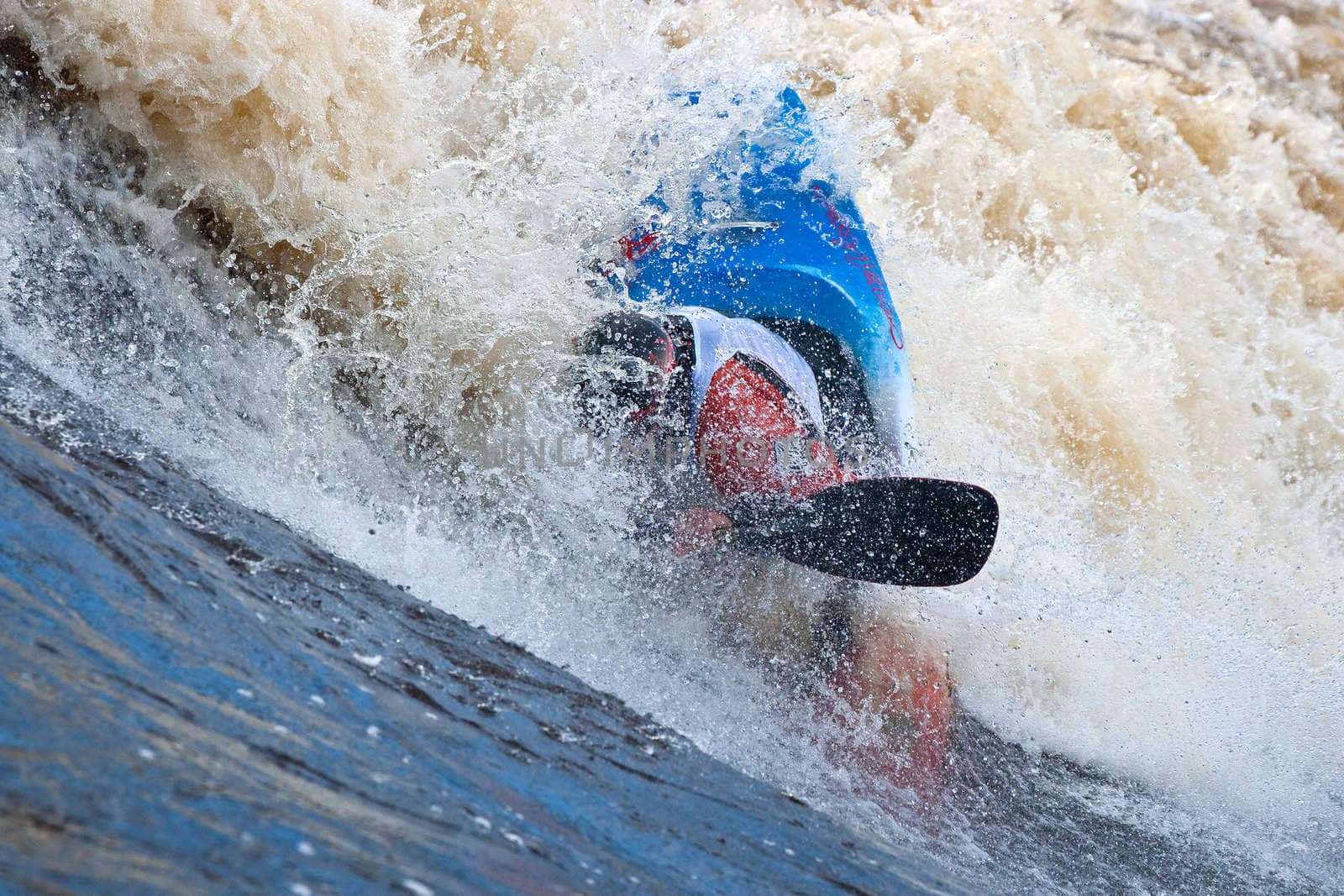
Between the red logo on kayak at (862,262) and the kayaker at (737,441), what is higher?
the red logo on kayak at (862,262)

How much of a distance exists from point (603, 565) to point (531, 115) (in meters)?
1.45

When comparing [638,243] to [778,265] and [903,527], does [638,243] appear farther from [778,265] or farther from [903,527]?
[903,527]

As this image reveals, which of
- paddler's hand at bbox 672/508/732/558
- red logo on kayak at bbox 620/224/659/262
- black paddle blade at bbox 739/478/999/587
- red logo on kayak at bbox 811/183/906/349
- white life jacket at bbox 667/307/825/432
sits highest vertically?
red logo on kayak at bbox 811/183/906/349

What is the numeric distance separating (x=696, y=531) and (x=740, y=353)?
43cm

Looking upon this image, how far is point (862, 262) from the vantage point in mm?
2840

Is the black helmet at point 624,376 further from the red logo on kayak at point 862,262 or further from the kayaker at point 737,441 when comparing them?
the red logo on kayak at point 862,262

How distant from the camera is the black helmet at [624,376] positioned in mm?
2357

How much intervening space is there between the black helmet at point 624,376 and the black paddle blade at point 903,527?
1.39ft

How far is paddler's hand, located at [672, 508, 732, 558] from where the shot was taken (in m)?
2.35

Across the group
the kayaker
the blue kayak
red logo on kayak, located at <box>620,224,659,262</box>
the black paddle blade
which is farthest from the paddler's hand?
red logo on kayak, located at <box>620,224,659,262</box>

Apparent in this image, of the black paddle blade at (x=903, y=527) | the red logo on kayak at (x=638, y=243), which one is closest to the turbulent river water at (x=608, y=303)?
the red logo on kayak at (x=638, y=243)

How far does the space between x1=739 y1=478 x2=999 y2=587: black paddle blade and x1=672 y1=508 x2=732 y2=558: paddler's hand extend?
161mm

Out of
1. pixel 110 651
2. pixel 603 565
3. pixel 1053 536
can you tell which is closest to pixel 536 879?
pixel 110 651

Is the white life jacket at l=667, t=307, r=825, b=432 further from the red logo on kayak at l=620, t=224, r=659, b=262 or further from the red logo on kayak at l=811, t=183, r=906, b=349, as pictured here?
the red logo on kayak at l=811, t=183, r=906, b=349
